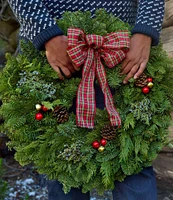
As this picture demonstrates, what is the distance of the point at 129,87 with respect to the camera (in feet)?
3.52

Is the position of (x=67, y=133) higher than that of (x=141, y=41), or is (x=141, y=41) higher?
(x=141, y=41)

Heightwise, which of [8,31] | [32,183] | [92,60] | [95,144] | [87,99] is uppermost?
[92,60]

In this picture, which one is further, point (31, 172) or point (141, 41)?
point (31, 172)

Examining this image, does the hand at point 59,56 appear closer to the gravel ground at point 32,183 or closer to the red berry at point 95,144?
the red berry at point 95,144

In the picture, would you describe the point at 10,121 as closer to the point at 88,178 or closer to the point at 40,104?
the point at 40,104

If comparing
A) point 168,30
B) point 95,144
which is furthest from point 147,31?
point 168,30

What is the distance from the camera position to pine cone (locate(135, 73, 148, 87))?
1.05m

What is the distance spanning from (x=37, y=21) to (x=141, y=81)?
0.38m

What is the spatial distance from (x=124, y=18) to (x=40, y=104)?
1.38 ft

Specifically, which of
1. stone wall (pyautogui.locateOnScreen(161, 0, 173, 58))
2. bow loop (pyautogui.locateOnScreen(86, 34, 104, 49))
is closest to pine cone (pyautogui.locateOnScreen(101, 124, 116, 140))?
bow loop (pyautogui.locateOnScreen(86, 34, 104, 49))

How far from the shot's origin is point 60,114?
3.44ft

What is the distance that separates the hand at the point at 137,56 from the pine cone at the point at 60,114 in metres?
0.23

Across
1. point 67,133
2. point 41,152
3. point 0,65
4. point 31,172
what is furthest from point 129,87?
point 0,65

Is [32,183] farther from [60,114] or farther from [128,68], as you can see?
[128,68]
